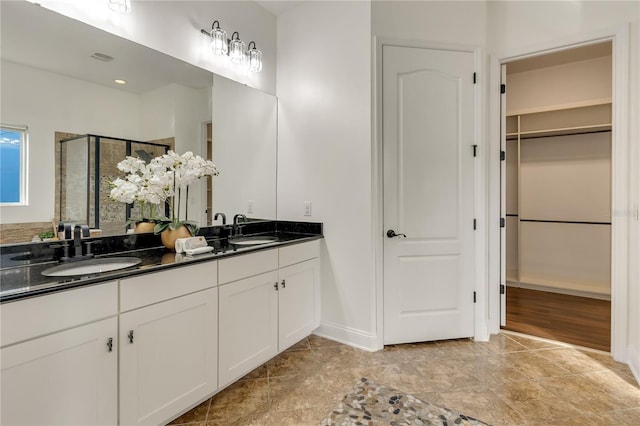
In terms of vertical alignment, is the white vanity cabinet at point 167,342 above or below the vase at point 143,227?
below

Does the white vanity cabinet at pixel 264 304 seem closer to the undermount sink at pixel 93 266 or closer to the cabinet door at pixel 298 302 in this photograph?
the cabinet door at pixel 298 302

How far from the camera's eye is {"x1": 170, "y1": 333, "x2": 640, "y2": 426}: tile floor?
5.75 feet

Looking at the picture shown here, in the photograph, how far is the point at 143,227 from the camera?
6.55 feet

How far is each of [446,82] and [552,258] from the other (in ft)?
9.52

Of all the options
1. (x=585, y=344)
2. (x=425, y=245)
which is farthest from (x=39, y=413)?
(x=585, y=344)

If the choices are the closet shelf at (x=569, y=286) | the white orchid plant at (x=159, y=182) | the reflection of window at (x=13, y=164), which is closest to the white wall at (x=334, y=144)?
the white orchid plant at (x=159, y=182)

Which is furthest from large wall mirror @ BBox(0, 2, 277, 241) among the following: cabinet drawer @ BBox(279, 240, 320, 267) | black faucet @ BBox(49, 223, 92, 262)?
cabinet drawer @ BBox(279, 240, 320, 267)

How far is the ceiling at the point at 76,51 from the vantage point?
1.53 meters

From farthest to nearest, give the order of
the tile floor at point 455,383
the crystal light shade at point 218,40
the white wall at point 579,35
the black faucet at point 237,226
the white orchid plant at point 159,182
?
the black faucet at point 237,226 → the crystal light shade at point 218,40 → the white wall at point 579,35 → the white orchid plant at point 159,182 → the tile floor at point 455,383

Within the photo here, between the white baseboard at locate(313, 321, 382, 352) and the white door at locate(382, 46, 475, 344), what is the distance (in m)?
0.15

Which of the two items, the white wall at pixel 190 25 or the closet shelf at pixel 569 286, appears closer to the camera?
the white wall at pixel 190 25

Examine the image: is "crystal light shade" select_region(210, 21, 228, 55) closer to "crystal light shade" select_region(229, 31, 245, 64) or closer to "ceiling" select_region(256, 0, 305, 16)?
"crystal light shade" select_region(229, 31, 245, 64)

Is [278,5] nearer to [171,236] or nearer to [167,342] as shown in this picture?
[171,236]

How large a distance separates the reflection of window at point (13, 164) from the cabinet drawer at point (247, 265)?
1.03 metres
